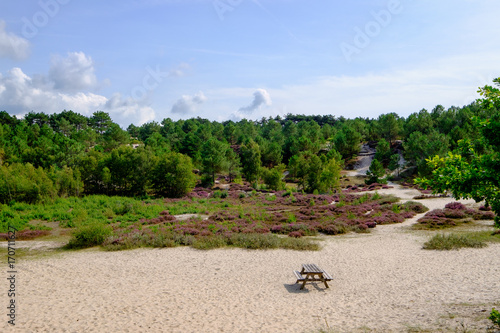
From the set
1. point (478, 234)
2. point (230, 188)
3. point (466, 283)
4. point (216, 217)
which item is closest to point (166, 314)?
point (466, 283)

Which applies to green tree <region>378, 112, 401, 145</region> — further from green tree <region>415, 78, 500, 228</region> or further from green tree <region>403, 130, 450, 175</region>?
green tree <region>415, 78, 500, 228</region>

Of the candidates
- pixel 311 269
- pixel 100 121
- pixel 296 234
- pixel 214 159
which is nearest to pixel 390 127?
pixel 214 159

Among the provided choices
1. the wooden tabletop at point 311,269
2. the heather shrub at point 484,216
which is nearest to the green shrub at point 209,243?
the wooden tabletop at point 311,269

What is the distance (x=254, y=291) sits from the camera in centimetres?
1344

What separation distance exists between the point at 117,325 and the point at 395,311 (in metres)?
9.67

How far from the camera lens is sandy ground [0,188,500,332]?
10.5 m

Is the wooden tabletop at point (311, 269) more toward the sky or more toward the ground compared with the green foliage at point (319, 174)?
more toward the ground

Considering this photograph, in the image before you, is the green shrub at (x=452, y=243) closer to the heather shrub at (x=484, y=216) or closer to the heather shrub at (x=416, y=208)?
the heather shrub at (x=484, y=216)

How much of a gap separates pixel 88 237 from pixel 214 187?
131 ft

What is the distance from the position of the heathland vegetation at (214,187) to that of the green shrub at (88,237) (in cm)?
7

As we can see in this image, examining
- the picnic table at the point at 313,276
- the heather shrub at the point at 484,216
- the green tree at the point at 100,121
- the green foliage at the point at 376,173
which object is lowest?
the heather shrub at the point at 484,216

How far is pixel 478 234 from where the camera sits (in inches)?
871

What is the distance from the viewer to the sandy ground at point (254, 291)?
1046 centimetres

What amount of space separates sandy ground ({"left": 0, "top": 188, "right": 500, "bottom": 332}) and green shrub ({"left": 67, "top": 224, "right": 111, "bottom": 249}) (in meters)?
1.86
